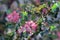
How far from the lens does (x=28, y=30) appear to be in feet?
6.49

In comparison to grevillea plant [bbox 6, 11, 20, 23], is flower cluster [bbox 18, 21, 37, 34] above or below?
below

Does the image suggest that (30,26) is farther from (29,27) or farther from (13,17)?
(13,17)

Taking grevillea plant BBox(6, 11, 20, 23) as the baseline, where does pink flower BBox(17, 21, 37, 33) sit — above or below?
below

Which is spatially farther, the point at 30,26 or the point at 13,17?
the point at 13,17

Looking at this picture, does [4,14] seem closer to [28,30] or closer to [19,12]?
[19,12]

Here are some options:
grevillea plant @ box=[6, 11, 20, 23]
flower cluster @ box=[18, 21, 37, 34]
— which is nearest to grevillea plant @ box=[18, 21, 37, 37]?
flower cluster @ box=[18, 21, 37, 34]

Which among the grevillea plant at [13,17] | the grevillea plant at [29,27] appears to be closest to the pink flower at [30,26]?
the grevillea plant at [29,27]

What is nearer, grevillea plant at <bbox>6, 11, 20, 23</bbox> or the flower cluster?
the flower cluster

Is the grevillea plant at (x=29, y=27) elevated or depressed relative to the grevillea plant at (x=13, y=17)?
depressed

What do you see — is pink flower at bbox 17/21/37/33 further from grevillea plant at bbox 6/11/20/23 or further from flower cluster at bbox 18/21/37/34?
grevillea plant at bbox 6/11/20/23

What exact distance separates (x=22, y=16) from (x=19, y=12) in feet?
0.33

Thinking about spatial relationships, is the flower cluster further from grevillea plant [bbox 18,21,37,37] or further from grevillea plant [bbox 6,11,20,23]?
grevillea plant [bbox 6,11,20,23]

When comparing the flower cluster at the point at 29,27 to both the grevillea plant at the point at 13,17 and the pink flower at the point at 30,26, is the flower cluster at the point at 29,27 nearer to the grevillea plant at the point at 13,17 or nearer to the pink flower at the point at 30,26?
the pink flower at the point at 30,26

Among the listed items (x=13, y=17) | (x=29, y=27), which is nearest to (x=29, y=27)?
(x=29, y=27)
